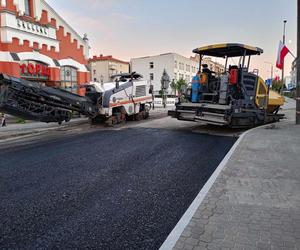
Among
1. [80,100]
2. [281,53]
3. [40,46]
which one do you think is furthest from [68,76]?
[281,53]

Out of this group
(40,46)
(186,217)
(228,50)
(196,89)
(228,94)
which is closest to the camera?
(186,217)

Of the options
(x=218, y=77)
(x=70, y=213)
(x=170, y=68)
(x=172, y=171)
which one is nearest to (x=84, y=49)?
(x=218, y=77)

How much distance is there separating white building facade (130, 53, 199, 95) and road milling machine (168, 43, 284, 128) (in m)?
45.2

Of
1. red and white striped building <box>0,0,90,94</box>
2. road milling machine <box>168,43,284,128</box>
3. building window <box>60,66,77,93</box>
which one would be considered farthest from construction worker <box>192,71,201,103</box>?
building window <box>60,66,77,93</box>

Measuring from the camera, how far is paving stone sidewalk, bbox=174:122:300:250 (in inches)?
112

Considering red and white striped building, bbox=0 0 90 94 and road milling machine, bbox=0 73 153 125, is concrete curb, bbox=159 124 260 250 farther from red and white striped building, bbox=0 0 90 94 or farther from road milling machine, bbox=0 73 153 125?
red and white striped building, bbox=0 0 90 94

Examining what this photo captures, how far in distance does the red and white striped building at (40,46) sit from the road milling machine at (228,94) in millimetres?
6666

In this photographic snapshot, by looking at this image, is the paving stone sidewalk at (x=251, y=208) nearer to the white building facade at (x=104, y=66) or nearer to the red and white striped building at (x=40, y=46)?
the red and white striped building at (x=40, y=46)

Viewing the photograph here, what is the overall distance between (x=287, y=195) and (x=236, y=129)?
698cm

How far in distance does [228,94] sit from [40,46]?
13.2 metres

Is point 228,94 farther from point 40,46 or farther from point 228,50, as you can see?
point 40,46

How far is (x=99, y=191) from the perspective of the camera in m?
4.47

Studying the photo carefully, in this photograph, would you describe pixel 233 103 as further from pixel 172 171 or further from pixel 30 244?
pixel 30 244

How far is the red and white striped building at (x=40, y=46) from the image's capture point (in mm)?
15398
